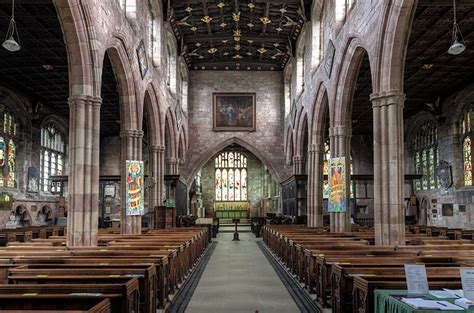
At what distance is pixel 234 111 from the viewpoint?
106ft

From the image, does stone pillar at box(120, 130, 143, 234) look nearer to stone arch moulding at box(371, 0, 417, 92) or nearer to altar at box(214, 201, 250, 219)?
stone arch moulding at box(371, 0, 417, 92)

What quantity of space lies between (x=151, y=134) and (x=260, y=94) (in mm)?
12441

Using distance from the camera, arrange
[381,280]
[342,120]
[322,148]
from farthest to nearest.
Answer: [322,148] → [342,120] → [381,280]

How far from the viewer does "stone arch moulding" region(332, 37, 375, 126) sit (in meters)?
14.9

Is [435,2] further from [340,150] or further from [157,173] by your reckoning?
[157,173]

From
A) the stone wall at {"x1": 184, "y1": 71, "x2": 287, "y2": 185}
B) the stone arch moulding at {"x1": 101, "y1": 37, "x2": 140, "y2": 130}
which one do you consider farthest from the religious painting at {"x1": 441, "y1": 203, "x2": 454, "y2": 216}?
the stone arch moulding at {"x1": 101, "y1": 37, "x2": 140, "y2": 130}

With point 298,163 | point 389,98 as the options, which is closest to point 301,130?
point 298,163

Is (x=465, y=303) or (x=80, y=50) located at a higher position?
(x=80, y=50)

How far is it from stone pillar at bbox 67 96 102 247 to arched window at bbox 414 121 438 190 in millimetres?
18897

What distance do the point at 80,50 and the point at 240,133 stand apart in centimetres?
2148

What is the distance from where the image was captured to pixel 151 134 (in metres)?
21.9

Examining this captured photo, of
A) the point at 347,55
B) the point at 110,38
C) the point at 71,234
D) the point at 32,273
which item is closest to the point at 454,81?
the point at 347,55

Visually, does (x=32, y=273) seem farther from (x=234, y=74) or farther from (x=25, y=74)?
(x=234, y=74)

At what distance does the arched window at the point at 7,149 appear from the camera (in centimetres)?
2042
